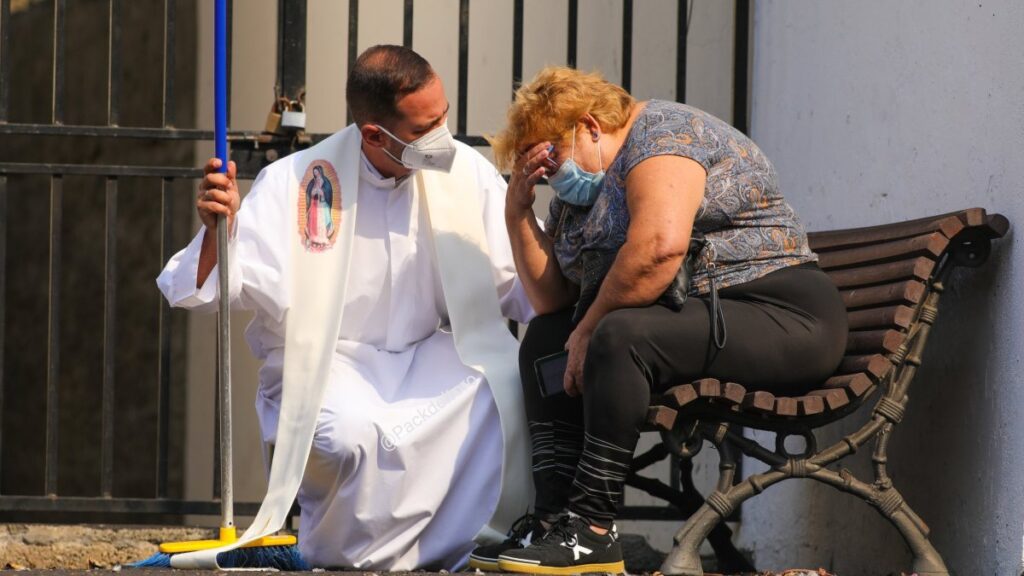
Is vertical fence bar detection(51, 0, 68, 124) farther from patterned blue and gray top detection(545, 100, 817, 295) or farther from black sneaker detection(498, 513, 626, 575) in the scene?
black sneaker detection(498, 513, 626, 575)

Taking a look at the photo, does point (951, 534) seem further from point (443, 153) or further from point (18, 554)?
point (18, 554)

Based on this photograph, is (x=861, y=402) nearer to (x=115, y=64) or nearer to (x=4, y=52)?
(x=115, y=64)

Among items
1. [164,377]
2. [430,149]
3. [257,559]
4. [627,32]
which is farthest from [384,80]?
[164,377]

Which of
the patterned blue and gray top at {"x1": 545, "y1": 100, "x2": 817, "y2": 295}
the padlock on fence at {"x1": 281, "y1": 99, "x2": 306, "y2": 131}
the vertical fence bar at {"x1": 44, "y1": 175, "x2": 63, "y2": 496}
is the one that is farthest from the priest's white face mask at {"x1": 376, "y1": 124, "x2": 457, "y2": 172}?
the vertical fence bar at {"x1": 44, "y1": 175, "x2": 63, "y2": 496}

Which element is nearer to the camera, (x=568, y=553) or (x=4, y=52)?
(x=568, y=553)

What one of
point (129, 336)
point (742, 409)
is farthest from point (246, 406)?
point (742, 409)

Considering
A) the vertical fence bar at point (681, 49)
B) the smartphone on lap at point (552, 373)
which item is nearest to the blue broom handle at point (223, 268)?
the smartphone on lap at point (552, 373)

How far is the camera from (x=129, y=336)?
6.90 meters

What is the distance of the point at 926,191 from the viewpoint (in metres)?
4.20

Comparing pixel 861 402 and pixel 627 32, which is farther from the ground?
pixel 627 32

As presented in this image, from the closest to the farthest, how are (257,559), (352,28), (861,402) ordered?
1. (861,402)
2. (257,559)
3. (352,28)

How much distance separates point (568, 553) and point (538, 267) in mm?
933

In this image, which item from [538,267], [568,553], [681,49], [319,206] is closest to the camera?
[568,553]

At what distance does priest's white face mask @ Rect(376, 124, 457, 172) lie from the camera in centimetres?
431
